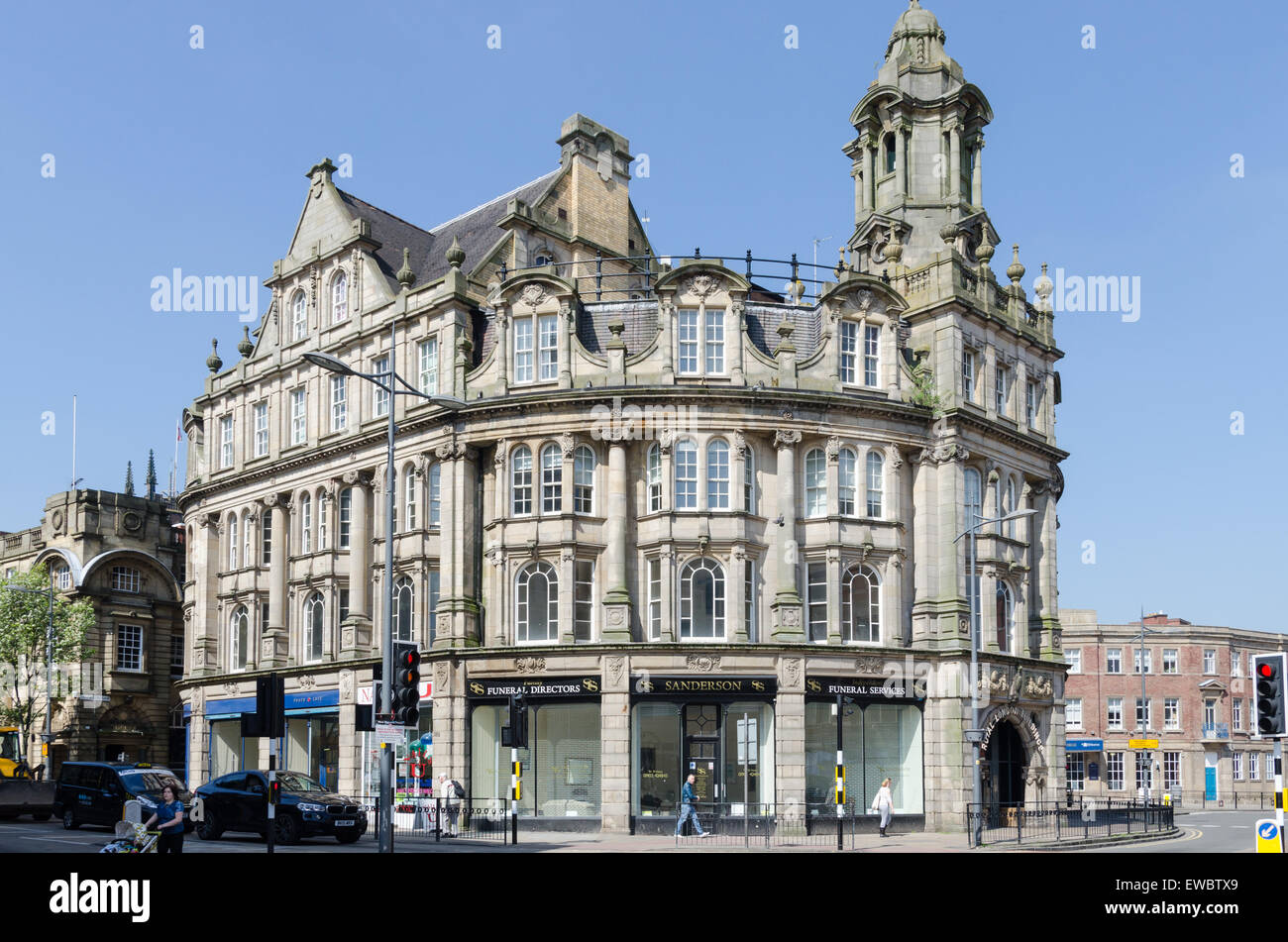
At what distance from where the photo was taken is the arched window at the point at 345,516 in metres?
48.0

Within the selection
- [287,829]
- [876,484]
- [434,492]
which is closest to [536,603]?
[434,492]

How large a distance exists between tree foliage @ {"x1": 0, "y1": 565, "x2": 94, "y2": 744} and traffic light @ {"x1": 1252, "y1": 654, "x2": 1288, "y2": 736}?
55423 millimetres

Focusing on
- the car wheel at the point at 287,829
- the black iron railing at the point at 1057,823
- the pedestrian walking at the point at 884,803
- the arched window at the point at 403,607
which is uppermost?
the arched window at the point at 403,607

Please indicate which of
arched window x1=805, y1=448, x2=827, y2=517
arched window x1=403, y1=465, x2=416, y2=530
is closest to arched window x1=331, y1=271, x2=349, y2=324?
arched window x1=403, y1=465, x2=416, y2=530

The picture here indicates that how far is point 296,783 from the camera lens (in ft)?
108

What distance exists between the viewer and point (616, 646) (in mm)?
39375

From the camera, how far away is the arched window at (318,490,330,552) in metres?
48.8

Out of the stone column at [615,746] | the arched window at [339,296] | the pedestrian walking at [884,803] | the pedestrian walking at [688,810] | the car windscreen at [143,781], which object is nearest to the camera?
the car windscreen at [143,781]

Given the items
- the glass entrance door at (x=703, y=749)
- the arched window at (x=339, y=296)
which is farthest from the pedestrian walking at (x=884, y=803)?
the arched window at (x=339, y=296)

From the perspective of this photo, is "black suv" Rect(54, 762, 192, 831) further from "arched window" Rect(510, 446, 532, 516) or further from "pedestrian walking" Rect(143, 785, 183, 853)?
"pedestrian walking" Rect(143, 785, 183, 853)

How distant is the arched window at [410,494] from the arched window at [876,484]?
589 inches

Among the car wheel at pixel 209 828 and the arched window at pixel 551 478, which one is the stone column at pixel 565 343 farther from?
the car wheel at pixel 209 828
